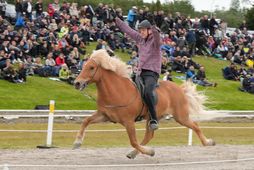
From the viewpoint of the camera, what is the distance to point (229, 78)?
1414 inches

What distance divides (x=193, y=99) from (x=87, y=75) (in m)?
A: 3.56

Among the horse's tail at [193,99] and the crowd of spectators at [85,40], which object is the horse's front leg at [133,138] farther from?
the crowd of spectators at [85,40]

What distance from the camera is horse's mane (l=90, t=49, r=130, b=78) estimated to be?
471 inches

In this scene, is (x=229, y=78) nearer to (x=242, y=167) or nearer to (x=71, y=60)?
(x=71, y=60)

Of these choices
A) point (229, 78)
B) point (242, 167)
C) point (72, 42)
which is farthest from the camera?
point (229, 78)

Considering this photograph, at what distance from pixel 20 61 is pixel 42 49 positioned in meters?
2.37

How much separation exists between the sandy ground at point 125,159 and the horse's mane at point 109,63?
171cm

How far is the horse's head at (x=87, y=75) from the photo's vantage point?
456 inches

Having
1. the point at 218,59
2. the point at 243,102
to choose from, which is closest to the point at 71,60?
the point at 243,102

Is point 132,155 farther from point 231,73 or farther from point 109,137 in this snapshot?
point 231,73

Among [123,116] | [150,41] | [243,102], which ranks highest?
[150,41]

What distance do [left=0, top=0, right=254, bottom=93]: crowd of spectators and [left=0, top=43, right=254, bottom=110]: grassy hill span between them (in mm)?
516

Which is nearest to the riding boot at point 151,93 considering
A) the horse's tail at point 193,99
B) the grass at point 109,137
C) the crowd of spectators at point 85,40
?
the horse's tail at point 193,99

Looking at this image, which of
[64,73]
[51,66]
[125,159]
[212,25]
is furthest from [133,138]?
[212,25]
